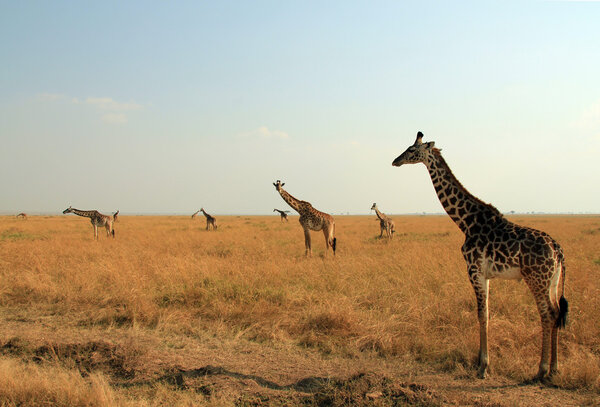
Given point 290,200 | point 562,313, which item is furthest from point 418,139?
point 290,200

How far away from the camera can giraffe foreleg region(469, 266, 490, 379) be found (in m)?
4.81

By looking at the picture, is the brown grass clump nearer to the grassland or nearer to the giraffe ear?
the grassland

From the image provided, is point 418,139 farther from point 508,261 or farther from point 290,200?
point 290,200

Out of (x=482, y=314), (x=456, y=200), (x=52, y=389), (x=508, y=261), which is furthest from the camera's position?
(x=456, y=200)

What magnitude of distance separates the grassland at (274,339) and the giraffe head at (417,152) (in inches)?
97.8

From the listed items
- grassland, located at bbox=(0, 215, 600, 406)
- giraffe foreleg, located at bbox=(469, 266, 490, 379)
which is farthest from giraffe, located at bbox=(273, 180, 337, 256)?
giraffe foreleg, located at bbox=(469, 266, 490, 379)

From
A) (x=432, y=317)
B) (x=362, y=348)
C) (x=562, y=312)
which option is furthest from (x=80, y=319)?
(x=562, y=312)

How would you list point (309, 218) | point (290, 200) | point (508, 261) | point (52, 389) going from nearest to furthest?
point (52, 389), point (508, 261), point (309, 218), point (290, 200)

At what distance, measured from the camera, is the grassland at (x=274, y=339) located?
4.21 meters

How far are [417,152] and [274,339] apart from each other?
136 inches

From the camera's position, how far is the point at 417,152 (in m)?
6.11

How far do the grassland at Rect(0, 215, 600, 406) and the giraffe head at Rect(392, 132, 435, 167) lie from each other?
2.48 m

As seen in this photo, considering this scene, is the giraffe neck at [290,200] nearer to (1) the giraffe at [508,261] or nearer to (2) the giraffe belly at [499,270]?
(1) the giraffe at [508,261]

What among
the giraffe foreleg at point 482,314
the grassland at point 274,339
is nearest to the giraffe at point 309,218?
the grassland at point 274,339
